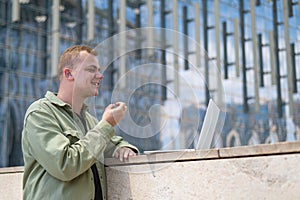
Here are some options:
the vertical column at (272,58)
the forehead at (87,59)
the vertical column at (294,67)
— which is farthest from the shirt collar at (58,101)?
the vertical column at (272,58)

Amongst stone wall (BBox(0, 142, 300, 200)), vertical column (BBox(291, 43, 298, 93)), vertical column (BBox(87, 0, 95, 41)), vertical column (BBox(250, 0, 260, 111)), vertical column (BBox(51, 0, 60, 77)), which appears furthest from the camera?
vertical column (BBox(291, 43, 298, 93))

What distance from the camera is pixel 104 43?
116 inches

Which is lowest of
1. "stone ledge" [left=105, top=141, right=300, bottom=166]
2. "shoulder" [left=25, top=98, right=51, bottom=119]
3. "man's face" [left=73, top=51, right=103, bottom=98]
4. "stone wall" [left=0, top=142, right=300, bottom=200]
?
"stone wall" [left=0, top=142, right=300, bottom=200]

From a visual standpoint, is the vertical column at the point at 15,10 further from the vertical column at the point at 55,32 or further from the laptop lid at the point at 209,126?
the laptop lid at the point at 209,126

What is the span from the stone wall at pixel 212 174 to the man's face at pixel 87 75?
436 mm

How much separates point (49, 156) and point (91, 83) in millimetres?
434

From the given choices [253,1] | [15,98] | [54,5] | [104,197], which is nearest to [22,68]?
[15,98]

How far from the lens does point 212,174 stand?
2863 millimetres

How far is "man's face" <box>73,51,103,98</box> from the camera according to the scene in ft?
9.53

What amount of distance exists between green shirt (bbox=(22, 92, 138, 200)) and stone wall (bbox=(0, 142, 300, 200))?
235mm

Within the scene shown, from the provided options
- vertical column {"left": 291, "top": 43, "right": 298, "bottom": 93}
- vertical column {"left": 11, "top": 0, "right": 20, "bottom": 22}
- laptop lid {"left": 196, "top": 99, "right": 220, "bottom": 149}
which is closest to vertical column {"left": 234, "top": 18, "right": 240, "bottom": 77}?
vertical column {"left": 291, "top": 43, "right": 298, "bottom": 93}

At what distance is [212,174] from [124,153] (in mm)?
480

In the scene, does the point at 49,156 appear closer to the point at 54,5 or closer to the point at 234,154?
the point at 234,154

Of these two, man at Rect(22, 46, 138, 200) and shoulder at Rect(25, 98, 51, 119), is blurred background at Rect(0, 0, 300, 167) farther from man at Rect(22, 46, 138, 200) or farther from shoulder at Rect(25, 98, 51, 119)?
shoulder at Rect(25, 98, 51, 119)
